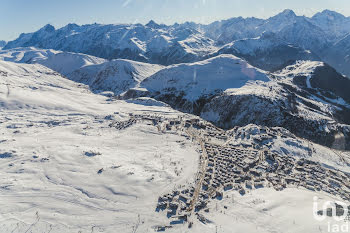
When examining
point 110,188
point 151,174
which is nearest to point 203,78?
point 151,174

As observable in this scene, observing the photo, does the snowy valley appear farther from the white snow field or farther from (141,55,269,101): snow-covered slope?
(141,55,269,101): snow-covered slope

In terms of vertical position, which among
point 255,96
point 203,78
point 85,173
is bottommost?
point 85,173

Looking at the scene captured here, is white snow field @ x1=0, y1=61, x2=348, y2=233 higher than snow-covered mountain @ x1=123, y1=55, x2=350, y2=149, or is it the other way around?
snow-covered mountain @ x1=123, y1=55, x2=350, y2=149

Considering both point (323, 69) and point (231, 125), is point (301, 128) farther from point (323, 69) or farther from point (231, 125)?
point (323, 69)

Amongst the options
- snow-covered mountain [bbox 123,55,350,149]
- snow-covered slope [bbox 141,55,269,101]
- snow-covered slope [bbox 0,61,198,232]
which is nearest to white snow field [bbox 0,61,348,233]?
snow-covered slope [bbox 0,61,198,232]

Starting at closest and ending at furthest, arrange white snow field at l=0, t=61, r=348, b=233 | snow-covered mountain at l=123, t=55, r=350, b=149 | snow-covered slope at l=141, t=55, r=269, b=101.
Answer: white snow field at l=0, t=61, r=348, b=233
snow-covered mountain at l=123, t=55, r=350, b=149
snow-covered slope at l=141, t=55, r=269, b=101

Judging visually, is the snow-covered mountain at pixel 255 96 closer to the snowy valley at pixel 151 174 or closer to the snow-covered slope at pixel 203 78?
the snow-covered slope at pixel 203 78

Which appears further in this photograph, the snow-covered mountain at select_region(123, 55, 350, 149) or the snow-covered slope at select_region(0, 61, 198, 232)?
the snow-covered mountain at select_region(123, 55, 350, 149)

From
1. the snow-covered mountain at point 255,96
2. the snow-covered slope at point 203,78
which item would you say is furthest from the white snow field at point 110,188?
the snow-covered slope at point 203,78

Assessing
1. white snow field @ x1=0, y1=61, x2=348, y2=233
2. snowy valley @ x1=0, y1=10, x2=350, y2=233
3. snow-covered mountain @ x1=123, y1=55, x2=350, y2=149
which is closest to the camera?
white snow field @ x1=0, y1=61, x2=348, y2=233

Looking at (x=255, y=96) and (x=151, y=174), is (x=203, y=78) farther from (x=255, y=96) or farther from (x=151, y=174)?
(x=151, y=174)
